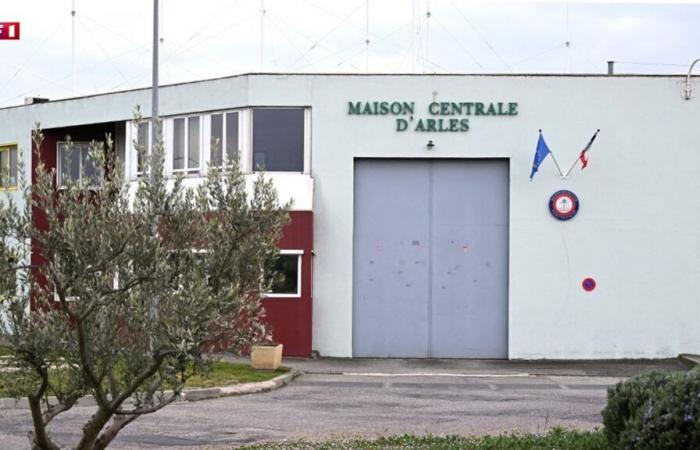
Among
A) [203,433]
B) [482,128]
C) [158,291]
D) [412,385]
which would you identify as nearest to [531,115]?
[482,128]

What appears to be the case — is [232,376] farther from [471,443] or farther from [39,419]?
[39,419]

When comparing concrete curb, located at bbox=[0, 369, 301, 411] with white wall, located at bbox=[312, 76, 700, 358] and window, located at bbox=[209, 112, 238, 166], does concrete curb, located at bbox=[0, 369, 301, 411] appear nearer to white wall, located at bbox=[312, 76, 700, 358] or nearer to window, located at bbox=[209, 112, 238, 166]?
white wall, located at bbox=[312, 76, 700, 358]

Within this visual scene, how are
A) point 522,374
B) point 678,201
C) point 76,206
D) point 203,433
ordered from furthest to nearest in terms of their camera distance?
point 678,201 → point 522,374 → point 203,433 → point 76,206

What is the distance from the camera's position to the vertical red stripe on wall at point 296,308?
24984 mm

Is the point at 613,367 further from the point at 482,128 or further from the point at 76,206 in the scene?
the point at 76,206

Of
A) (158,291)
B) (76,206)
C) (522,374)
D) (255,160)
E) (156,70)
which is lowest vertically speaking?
(522,374)

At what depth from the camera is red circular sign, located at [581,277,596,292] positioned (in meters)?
25.1

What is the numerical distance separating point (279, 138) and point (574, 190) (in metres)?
6.73

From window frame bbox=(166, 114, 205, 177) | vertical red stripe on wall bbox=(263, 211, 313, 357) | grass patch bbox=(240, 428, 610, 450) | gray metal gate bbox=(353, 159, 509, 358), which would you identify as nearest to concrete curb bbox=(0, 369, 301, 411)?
vertical red stripe on wall bbox=(263, 211, 313, 357)

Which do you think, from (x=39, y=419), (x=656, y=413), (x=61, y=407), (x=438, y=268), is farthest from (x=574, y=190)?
(x=39, y=419)

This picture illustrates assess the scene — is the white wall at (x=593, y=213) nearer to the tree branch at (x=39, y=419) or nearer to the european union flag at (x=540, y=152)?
the european union flag at (x=540, y=152)

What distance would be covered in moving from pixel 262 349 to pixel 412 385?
10.0 feet

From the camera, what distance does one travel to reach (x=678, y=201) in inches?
990

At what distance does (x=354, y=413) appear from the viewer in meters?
16.0
